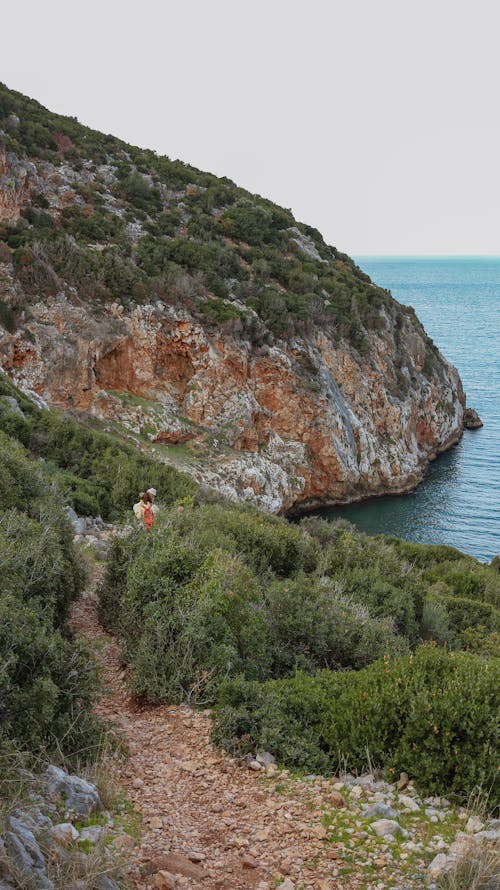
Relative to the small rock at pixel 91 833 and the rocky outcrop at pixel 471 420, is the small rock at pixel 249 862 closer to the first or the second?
the small rock at pixel 91 833

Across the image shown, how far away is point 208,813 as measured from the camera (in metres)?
4.71

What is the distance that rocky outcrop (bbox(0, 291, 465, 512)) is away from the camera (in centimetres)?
2609

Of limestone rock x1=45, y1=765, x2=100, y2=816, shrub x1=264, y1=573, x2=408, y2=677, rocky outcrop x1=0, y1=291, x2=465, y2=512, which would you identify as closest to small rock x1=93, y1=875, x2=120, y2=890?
limestone rock x1=45, y1=765, x2=100, y2=816

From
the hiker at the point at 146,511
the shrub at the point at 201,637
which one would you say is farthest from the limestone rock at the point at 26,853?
the hiker at the point at 146,511

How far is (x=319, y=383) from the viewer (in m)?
32.8

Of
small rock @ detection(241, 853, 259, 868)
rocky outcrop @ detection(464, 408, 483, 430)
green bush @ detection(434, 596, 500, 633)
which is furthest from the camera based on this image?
rocky outcrop @ detection(464, 408, 483, 430)

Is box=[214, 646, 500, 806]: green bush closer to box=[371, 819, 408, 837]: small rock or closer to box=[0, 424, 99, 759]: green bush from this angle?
box=[371, 819, 408, 837]: small rock

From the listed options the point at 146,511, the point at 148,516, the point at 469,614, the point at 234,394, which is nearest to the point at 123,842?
the point at 148,516

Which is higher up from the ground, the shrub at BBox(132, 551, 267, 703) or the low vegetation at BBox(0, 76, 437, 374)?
the low vegetation at BBox(0, 76, 437, 374)

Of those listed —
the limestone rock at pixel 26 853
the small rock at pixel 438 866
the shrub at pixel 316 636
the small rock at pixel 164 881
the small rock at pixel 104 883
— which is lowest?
the shrub at pixel 316 636

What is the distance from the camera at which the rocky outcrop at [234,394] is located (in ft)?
85.6

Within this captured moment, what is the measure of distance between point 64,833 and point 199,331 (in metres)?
27.3

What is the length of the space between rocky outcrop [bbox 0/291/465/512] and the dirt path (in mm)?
20123

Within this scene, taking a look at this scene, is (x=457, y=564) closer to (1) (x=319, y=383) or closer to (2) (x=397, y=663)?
(2) (x=397, y=663)
